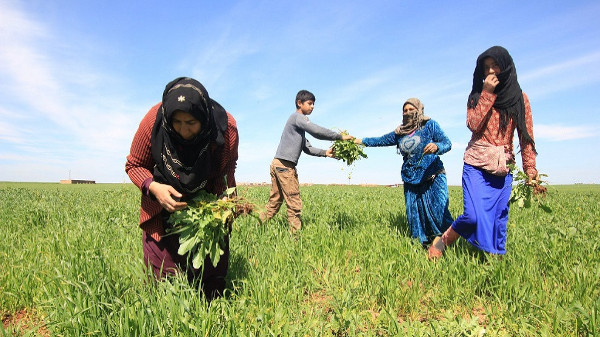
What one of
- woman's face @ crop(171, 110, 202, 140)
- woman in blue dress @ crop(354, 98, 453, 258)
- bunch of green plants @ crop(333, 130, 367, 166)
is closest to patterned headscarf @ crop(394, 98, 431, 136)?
woman in blue dress @ crop(354, 98, 453, 258)

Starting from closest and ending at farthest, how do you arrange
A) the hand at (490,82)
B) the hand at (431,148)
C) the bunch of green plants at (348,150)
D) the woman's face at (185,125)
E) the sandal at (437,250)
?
the woman's face at (185,125) < the hand at (490,82) < the sandal at (437,250) < the hand at (431,148) < the bunch of green plants at (348,150)

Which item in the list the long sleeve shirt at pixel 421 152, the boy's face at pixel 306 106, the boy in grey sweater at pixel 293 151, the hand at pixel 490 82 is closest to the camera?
the hand at pixel 490 82

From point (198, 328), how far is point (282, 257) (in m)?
1.78

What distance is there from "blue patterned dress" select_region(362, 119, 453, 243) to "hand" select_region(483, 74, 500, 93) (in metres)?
1.13

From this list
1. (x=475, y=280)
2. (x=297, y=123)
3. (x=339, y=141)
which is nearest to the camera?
(x=475, y=280)

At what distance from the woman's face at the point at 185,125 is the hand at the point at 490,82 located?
304cm

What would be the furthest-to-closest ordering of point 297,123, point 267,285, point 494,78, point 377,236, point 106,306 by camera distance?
point 297,123, point 377,236, point 494,78, point 267,285, point 106,306

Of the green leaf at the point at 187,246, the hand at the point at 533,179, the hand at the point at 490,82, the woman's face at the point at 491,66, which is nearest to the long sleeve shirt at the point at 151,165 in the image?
the green leaf at the point at 187,246

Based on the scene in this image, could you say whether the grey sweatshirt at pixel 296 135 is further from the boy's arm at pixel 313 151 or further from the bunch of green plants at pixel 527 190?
the bunch of green plants at pixel 527 190

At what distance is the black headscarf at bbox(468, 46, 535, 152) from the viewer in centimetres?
377

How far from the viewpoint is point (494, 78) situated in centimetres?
378

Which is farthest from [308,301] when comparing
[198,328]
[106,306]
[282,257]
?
[106,306]

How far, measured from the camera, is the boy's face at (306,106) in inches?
220

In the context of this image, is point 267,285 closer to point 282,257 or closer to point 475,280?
point 282,257
